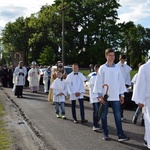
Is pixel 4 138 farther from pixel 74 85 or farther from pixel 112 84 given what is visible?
pixel 74 85

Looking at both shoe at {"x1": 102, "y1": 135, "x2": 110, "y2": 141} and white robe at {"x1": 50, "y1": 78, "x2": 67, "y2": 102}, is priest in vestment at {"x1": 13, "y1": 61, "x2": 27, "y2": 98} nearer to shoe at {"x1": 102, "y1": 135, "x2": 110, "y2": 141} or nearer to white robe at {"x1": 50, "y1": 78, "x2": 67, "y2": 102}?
white robe at {"x1": 50, "y1": 78, "x2": 67, "y2": 102}

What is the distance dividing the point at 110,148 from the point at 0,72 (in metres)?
21.6

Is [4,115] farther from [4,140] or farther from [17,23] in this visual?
[17,23]

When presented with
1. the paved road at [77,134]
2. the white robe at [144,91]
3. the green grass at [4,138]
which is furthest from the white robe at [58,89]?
the white robe at [144,91]

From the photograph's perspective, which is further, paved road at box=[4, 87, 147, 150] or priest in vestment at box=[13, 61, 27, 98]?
priest in vestment at box=[13, 61, 27, 98]

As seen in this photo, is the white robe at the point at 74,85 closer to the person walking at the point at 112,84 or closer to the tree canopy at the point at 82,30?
the person walking at the point at 112,84

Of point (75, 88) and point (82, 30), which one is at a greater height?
point (82, 30)

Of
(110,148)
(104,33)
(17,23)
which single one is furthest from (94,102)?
(17,23)

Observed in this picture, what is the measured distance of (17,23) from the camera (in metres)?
76.6

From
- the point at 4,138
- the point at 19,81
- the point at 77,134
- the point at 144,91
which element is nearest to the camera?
the point at 144,91

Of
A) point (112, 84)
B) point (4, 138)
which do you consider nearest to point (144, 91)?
point (112, 84)

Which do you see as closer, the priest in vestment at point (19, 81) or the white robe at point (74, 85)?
the white robe at point (74, 85)

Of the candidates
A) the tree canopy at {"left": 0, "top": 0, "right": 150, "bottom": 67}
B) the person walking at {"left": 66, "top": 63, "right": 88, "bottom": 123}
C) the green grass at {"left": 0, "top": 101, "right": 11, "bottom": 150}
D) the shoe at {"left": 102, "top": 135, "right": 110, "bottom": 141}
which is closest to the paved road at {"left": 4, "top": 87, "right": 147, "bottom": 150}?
the shoe at {"left": 102, "top": 135, "right": 110, "bottom": 141}

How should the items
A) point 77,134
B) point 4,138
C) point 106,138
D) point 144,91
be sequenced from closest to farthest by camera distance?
point 144,91 → point 106,138 → point 4,138 → point 77,134
